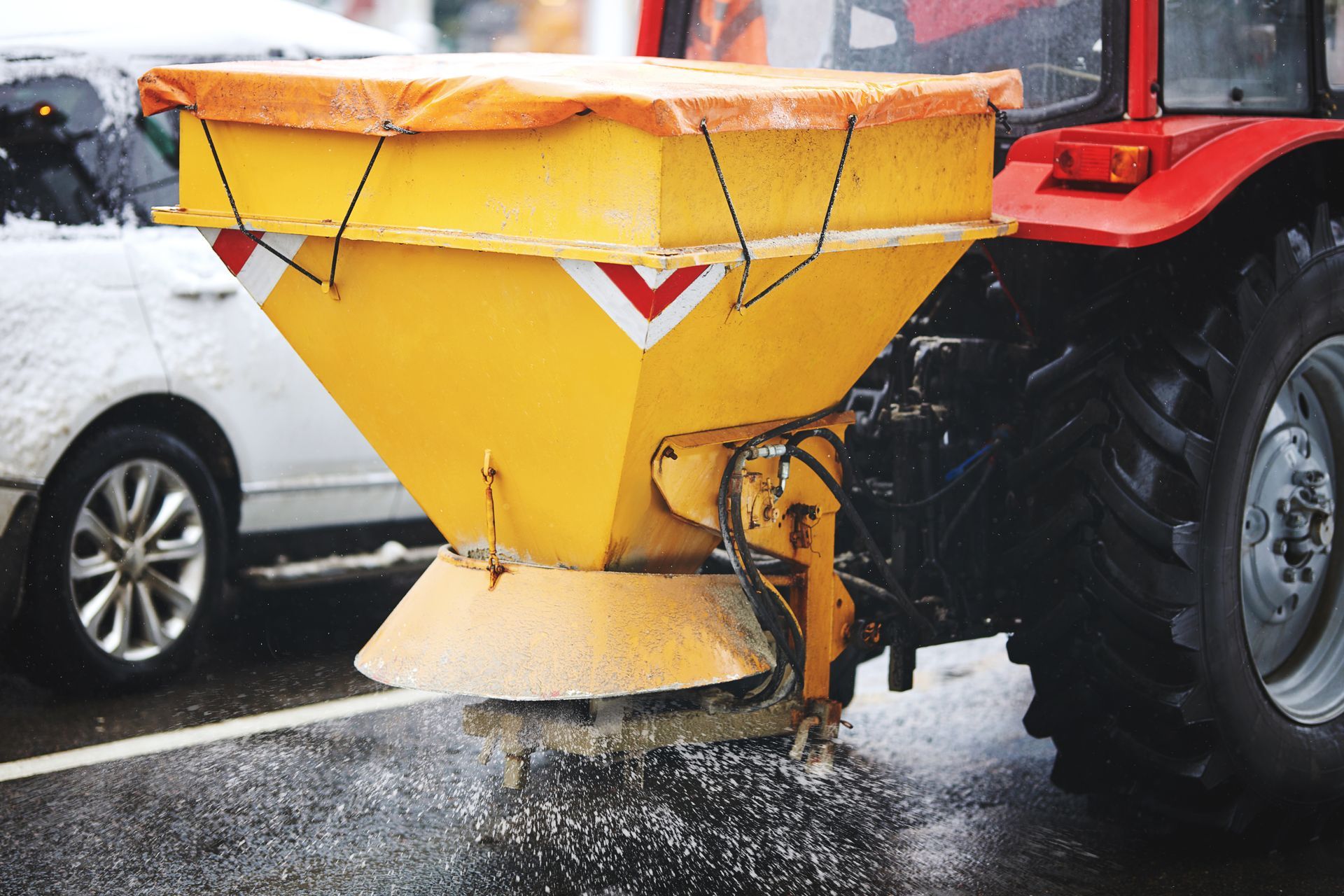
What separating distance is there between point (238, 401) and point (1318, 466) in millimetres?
3389

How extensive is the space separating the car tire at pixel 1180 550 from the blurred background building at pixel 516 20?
49.1ft

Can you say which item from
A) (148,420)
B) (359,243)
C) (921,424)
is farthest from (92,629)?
(921,424)

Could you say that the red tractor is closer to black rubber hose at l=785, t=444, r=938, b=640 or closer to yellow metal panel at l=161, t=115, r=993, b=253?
black rubber hose at l=785, t=444, r=938, b=640

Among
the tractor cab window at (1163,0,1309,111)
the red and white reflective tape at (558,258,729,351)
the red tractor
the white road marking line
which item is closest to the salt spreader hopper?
the red and white reflective tape at (558,258,729,351)

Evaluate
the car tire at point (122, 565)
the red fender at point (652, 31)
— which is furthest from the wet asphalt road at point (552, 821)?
the red fender at point (652, 31)

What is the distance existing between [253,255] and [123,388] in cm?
190

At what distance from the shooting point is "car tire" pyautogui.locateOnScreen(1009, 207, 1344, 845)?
324 centimetres

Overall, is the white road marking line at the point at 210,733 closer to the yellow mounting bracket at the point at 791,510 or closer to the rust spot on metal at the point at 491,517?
the rust spot on metal at the point at 491,517

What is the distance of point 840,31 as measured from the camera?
4.18 metres

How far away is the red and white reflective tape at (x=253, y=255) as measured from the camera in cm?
301

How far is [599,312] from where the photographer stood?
2613mm

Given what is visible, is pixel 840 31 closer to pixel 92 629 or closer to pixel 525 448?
pixel 525 448

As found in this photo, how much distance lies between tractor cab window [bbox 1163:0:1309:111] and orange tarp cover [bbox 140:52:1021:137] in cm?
59

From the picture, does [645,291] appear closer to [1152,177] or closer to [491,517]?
[491,517]
